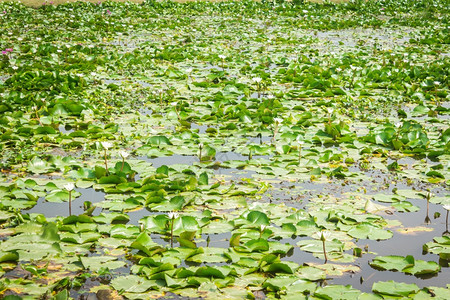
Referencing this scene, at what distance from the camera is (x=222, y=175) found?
16.2ft

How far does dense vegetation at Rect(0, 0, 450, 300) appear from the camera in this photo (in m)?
3.36

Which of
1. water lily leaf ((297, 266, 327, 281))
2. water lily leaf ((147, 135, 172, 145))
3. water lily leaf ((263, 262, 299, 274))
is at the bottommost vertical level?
water lily leaf ((297, 266, 327, 281))

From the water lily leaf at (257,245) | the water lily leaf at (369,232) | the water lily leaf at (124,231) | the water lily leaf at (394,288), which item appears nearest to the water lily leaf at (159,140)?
the water lily leaf at (124,231)

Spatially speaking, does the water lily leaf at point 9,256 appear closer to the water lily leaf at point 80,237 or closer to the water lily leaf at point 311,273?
the water lily leaf at point 80,237

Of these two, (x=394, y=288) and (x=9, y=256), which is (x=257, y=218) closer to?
(x=394, y=288)

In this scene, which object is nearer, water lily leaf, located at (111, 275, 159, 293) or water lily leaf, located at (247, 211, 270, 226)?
water lily leaf, located at (111, 275, 159, 293)

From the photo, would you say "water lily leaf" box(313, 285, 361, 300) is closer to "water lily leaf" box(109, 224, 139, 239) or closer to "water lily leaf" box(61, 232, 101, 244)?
"water lily leaf" box(109, 224, 139, 239)

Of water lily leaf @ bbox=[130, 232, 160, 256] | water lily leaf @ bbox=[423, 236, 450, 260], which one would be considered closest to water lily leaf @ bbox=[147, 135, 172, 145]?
water lily leaf @ bbox=[130, 232, 160, 256]

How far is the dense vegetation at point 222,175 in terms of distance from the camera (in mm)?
3357

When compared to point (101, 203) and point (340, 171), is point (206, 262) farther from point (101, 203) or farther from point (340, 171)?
point (340, 171)

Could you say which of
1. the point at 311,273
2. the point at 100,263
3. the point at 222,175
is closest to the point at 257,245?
the point at 311,273

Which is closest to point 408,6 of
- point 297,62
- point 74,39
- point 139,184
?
point 297,62

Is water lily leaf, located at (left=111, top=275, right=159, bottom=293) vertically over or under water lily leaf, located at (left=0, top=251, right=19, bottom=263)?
under

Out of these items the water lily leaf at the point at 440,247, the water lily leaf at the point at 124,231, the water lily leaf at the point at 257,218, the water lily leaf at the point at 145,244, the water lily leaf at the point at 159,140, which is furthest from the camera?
the water lily leaf at the point at 159,140
